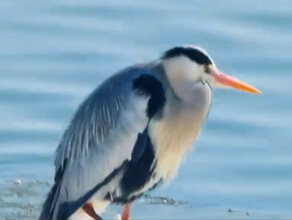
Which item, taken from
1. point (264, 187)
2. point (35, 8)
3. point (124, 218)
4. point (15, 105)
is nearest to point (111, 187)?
point (124, 218)

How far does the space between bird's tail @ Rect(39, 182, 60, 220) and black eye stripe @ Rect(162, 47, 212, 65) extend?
0.96m

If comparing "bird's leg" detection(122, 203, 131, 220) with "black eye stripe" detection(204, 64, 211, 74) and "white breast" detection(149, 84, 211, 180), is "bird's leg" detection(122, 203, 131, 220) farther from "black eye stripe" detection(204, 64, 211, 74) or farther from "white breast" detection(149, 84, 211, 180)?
"black eye stripe" detection(204, 64, 211, 74)

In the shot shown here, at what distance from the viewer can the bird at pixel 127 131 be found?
8.58 meters

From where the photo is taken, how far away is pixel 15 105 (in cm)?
1145

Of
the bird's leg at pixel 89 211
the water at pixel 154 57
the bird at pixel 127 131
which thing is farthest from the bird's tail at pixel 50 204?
the water at pixel 154 57

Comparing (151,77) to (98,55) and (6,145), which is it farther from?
(98,55)

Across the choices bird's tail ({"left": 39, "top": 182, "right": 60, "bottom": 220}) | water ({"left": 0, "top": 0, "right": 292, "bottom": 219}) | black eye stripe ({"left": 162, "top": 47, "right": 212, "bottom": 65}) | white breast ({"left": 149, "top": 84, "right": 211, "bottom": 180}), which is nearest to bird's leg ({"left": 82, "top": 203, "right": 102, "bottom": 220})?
bird's tail ({"left": 39, "top": 182, "right": 60, "bottom": 220})

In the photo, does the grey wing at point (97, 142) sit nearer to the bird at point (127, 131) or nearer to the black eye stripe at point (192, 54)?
the bird at point (127, 131)

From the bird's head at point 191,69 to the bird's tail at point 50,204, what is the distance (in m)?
Answer: 0.88

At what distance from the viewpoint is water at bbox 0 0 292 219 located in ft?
33.0

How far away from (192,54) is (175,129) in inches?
18.5

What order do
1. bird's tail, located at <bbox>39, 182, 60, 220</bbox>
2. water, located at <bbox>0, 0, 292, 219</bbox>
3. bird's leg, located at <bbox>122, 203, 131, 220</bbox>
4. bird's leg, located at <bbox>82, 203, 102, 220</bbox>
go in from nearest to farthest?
bird's tail, located at <bbox>39, 182, 60, 220</bbox>
bird's leg, located at <bbox>82, 203, 102, 220</bbox>
bird's leg, located at <bbox>122, 203, 131, 220</bbox>
water, located at <bbox>0, 0, 292, 219</bbox>

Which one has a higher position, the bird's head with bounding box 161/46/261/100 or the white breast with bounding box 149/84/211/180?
the bird's head with bounding box 161/46/261/100

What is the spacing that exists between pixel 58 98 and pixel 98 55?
41.3 inches
